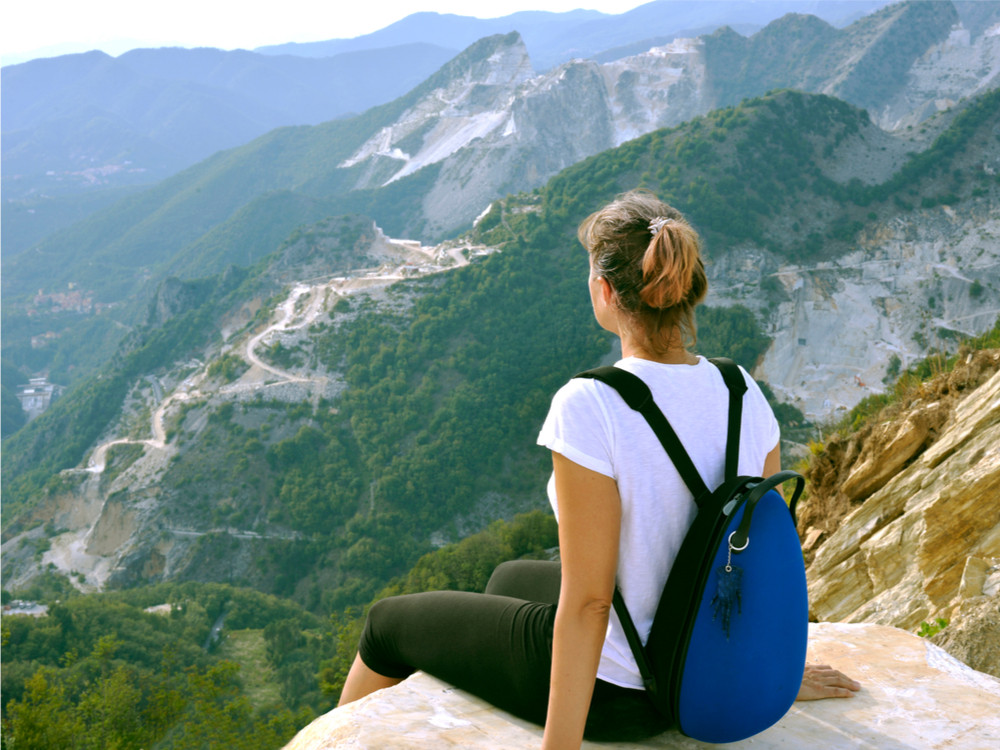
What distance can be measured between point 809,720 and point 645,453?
133 centimetres

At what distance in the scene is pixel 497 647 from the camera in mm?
2176

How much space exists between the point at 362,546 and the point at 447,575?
12471 mm

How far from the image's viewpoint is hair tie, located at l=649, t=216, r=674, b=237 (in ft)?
6.05

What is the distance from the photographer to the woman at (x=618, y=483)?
170cm

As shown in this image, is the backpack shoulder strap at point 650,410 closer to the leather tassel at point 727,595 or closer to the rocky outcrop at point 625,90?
the leather tassel at point 727,595

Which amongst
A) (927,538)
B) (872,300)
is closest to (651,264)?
(927,538)

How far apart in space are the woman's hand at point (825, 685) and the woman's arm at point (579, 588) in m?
1.08

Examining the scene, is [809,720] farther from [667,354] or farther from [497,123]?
[497,123]

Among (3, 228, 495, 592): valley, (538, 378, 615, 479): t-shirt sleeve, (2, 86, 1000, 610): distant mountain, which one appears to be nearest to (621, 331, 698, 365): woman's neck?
(538, 378, 615, 479): t-shirt sleeve

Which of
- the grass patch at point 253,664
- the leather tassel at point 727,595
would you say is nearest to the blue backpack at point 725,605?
the leather tassel at point 727,595

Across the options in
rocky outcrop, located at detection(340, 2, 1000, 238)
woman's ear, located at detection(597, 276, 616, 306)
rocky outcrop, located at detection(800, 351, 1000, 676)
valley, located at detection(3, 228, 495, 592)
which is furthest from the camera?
rocky outcrop, located at detection(340, 2, 1000, 238)

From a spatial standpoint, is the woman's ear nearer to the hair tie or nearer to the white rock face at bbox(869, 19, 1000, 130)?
the hair tie

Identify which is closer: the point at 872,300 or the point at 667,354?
the point at 667,354

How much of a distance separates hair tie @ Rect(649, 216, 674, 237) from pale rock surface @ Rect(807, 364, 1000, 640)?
311cm
